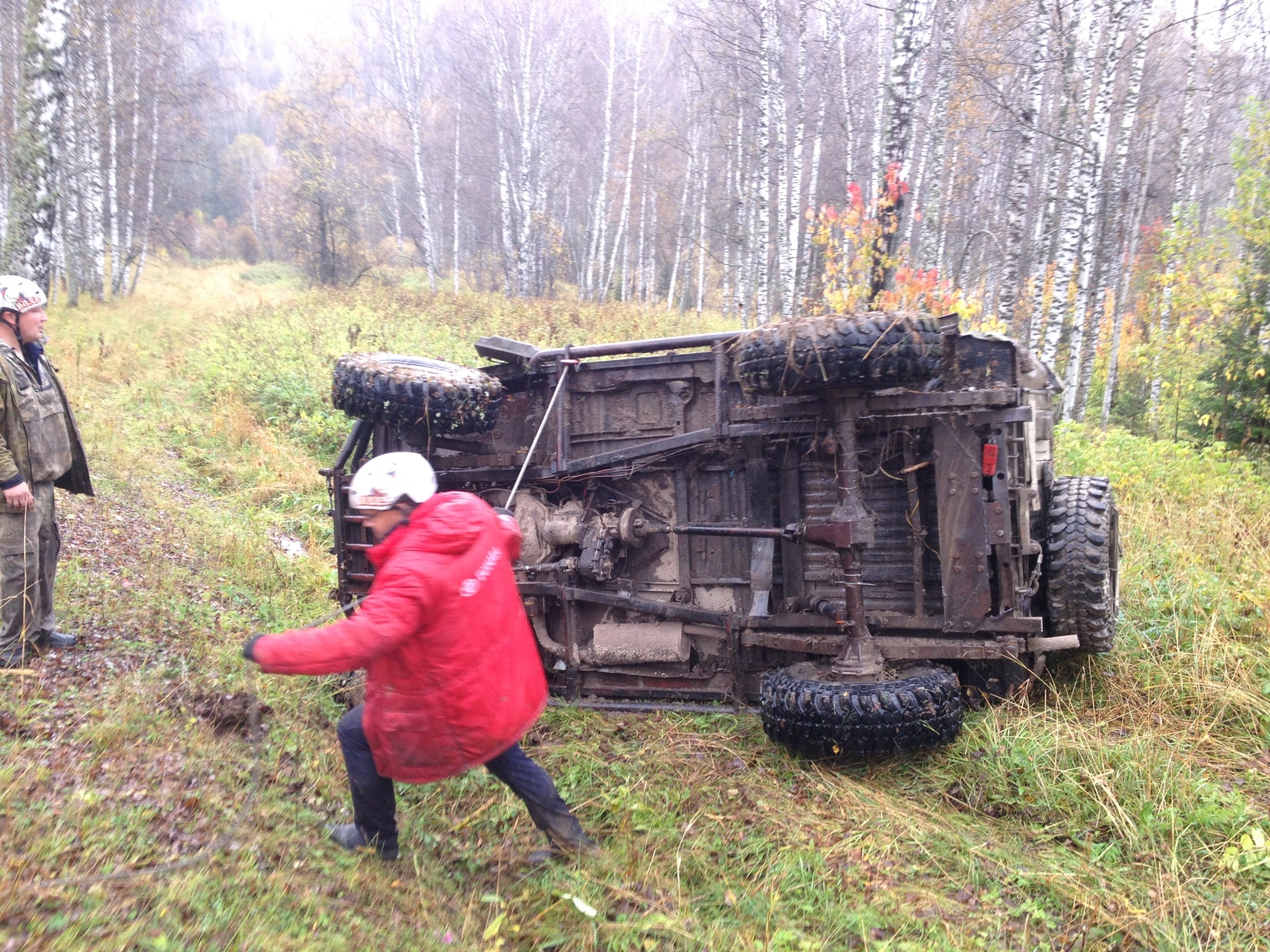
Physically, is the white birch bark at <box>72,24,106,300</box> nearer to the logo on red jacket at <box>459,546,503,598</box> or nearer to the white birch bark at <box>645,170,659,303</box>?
the white birch bark at <box>645,170,659,303</box>

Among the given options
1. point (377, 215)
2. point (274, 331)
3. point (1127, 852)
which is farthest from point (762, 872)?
point (377, 215)

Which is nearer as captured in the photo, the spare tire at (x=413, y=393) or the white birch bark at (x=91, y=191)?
the spare tire at (x=413, y=393)

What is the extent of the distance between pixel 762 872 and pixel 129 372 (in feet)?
40.8

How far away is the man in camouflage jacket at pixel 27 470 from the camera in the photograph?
4180 millimetres

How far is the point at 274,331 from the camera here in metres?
14.1

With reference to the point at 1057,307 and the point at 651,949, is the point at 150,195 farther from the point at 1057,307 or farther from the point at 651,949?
the point at 651,949

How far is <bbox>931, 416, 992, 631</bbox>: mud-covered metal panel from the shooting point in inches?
163

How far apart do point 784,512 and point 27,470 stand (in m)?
4.04

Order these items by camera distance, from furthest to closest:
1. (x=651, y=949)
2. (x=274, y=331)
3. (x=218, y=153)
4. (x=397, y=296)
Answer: (x=218, y=153)
(x=397, y=296)
(x=274, y=331)
(x=651, y=949)

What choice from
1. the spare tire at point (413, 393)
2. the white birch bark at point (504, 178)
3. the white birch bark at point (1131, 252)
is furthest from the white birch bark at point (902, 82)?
the white birch bark at point (504, 178)

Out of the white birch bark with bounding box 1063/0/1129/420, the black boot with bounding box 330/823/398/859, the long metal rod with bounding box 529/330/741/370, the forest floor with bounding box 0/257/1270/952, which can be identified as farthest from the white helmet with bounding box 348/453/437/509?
the white birch bark with bounding box 1063/0/1129/420

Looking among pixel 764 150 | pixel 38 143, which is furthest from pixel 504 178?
pixel 38 143

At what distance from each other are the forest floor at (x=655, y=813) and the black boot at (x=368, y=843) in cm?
4

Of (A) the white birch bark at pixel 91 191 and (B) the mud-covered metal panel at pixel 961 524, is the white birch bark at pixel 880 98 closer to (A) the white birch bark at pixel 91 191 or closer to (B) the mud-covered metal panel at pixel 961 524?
(B) the mud-covered metal panel at pixel 961 524
